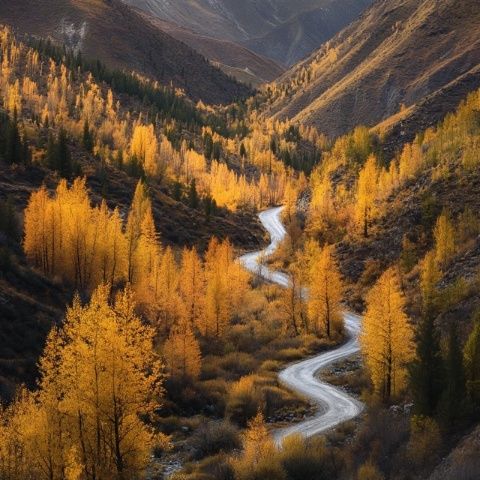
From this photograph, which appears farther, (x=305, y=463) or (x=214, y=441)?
(x=214, y=441)

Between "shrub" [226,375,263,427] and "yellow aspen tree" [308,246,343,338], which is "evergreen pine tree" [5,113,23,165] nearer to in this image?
"yellow aspen tree" [308,246,343,338]

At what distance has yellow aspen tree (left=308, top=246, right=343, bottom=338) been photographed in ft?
234

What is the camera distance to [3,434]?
102ft

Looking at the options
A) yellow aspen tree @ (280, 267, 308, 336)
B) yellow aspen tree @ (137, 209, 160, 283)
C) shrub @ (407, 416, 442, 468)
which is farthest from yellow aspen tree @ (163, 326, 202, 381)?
shrub @ (407, 416, 442, 468)

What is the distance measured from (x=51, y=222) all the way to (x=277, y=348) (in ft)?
101

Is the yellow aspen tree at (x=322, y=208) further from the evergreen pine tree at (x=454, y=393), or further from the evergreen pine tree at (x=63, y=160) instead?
the evergreen pine tree at (x=454, y=393)

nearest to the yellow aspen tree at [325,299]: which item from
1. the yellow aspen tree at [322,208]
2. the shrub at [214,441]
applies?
the shrub at [214,441]

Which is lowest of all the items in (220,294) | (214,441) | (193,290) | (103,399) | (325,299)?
(214,441)

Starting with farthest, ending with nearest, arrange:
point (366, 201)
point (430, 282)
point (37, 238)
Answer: point (366, 201), point (37, 238), point (430, 282)

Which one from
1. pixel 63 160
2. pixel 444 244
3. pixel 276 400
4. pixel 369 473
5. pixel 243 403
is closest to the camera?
pixel 369 473

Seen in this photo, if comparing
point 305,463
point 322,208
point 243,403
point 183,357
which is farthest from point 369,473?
point 322,208

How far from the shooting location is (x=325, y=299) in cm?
7200

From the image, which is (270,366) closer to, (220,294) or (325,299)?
(220,294)

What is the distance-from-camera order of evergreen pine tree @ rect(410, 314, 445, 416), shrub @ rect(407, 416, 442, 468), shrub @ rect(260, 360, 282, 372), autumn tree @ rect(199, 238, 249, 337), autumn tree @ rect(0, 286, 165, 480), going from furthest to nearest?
autumn tree @ rect(199, 238, 249, 337), shrub @ rect(260, 360, 282, 372), evergreen pine tree @ rect(410, 314, 445, 416), autumn tree @ rect(0, 286, 165, 480), shrub @ rect(407, 416, 442, 468)
